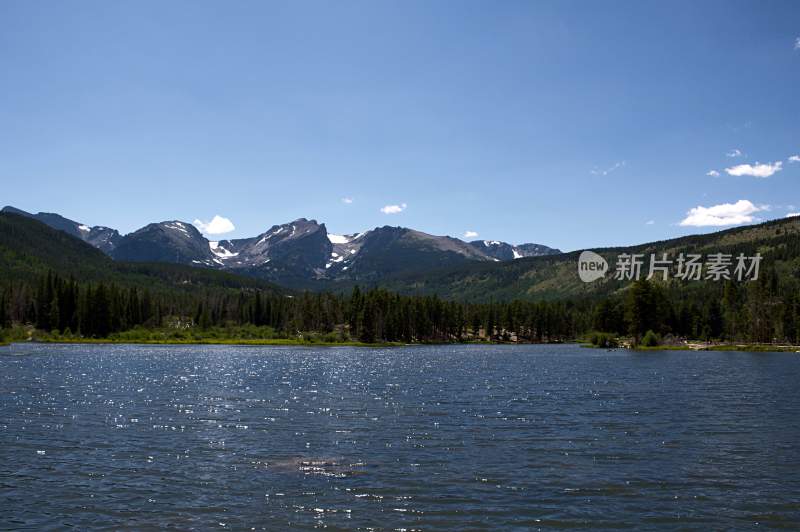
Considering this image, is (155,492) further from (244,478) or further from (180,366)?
(180,366)

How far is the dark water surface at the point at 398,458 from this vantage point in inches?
991

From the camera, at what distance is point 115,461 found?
34344 mm

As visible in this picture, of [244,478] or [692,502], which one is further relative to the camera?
[244,478]

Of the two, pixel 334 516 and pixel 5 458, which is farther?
pixel 5 458

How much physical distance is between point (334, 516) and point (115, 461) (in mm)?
15817

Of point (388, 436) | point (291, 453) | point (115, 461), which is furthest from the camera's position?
point (388, 436)

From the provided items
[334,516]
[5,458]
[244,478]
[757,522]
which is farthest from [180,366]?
[757,522]

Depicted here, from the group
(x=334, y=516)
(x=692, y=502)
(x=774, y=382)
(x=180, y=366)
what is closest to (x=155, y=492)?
(x=334, y=516)

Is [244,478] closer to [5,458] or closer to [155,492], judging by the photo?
[155,492]

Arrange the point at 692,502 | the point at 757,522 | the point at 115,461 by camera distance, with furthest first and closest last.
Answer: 1. the point at 115,461
2. the point at 692,502
3. the point at 757,522

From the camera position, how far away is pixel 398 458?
3525 cm

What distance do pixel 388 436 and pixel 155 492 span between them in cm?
1706

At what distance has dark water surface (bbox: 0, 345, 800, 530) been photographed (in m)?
25.2

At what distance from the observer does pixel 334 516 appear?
976 inches
